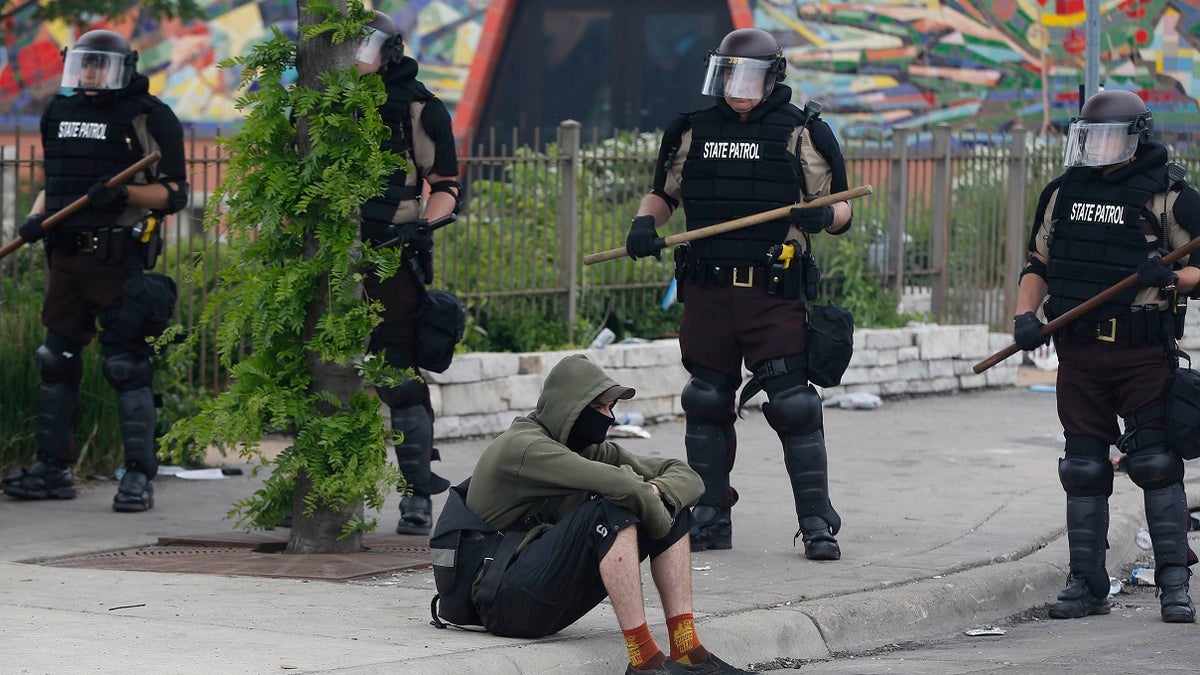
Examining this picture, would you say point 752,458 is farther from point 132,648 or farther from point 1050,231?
point 132,648

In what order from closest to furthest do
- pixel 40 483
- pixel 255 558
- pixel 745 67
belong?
1. pixel 255 558
2. pixel 745 67
3. pixel 40 483

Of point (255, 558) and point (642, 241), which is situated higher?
point (642, 241)

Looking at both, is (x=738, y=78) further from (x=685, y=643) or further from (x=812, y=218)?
(x=685, y=643)

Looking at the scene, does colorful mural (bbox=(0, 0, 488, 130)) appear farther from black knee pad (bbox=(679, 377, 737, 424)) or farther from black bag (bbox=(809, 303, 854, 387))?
black bag (bbox=(809, 303, 854, 387))

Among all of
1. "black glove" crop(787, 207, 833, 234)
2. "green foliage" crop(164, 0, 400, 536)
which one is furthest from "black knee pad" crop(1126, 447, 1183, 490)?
"green foliage" crop(164, 0, 400, 536)

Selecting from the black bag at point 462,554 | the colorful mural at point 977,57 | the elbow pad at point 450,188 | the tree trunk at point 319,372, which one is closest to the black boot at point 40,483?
the tree trunk at point 319,372

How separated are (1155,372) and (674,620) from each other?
7.86 ft

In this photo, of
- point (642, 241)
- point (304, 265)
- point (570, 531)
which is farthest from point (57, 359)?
point (570, 531)

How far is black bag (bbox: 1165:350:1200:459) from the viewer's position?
7.23 meters

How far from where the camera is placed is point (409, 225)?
26.9 feet

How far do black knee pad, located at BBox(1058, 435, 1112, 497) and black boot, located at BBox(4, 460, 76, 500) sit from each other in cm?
466

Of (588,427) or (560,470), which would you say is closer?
(560,470)

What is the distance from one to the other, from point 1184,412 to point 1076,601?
2.72 feet

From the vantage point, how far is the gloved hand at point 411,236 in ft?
26.6
